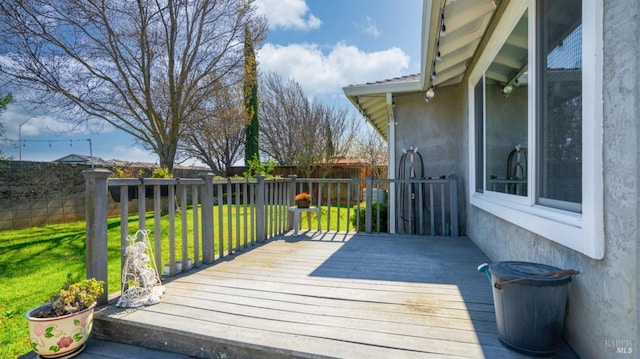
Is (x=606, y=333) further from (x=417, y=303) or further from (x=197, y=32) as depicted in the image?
(x=197, y=32)

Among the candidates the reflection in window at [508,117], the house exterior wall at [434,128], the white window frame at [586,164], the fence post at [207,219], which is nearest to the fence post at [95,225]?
the fence post at [207,219]

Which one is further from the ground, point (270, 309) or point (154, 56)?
point (154, 56)

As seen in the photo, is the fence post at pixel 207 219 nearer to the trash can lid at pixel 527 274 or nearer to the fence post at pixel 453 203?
the trash can lid at pixel 527 274

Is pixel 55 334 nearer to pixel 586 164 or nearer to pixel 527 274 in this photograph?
pixel 527 274

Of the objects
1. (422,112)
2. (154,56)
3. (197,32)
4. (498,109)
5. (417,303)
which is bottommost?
(417,303)

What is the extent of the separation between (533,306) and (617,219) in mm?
532

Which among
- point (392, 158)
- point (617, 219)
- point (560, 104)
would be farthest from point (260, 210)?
point (617, 219)

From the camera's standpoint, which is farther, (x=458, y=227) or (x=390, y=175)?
(x=390, y=175)

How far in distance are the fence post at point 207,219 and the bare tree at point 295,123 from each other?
A: 34.8 feet

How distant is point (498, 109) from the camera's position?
329 cm

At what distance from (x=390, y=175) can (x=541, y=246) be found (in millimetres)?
3860

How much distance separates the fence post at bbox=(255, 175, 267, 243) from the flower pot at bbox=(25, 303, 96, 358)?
8.36 feet

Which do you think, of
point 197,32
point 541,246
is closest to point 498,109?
point 541,246

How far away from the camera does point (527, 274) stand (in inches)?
60.9
